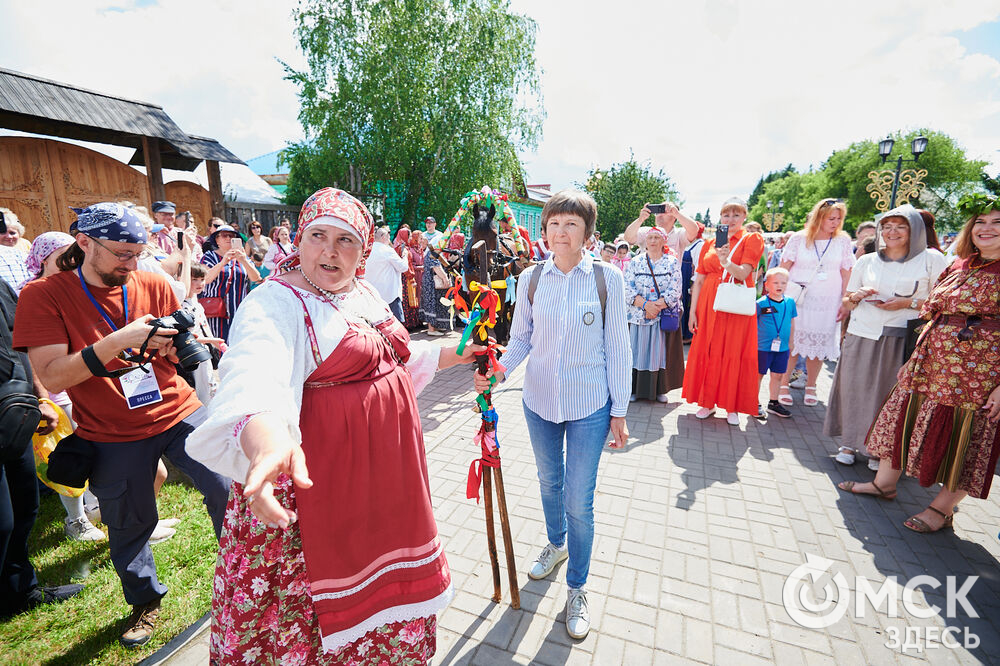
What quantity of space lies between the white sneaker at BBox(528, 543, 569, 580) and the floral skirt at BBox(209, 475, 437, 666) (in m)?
1.33

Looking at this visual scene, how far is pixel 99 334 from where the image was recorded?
7.29 feet

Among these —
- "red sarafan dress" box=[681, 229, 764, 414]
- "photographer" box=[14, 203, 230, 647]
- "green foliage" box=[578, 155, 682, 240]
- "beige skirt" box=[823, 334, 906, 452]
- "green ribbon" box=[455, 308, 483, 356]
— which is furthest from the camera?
"green foliage" box=[578, 155, 682, 240]

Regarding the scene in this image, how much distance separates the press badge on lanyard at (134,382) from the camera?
88.7 inches

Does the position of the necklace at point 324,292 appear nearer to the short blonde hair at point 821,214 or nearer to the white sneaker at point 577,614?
the white sneaker at point 577,614

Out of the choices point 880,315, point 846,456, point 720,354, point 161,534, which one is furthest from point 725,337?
point 161,534

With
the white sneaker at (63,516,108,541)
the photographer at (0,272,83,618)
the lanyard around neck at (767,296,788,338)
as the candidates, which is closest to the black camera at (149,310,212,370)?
the photographer at (0,272,83,618)

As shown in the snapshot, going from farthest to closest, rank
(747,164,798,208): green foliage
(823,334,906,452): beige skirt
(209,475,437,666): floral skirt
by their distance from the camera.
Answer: (747,164,798,208): green foliage < (823,334,906,452): beige skirt < (209,475,437,666): floral skirt

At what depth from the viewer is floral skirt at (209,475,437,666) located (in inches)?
65.4

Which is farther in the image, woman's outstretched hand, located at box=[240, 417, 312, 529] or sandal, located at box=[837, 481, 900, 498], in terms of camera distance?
sandal, located at box=[837, 481, 900, 498]

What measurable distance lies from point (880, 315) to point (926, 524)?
178 centimetres

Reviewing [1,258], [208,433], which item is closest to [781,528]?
[208,433]

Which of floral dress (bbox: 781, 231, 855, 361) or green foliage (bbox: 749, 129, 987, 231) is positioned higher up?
green foliage (bbox: 749, 129, 987, 231)

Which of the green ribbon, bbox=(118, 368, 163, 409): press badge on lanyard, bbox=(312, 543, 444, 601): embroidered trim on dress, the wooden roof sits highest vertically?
the wooden roof

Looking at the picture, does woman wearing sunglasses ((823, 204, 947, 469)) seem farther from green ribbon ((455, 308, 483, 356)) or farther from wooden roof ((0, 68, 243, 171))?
wooden roof ((0, 68, 243, 171))
